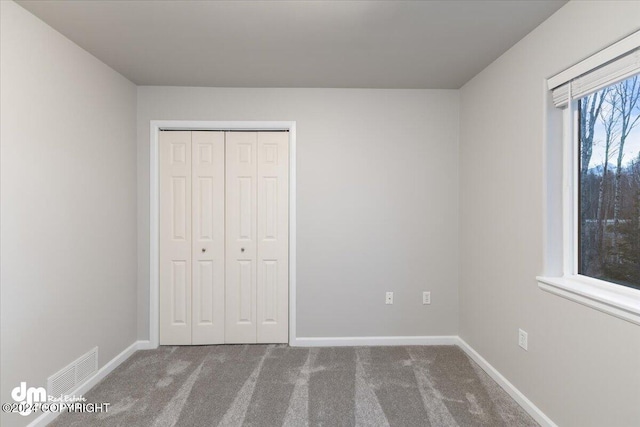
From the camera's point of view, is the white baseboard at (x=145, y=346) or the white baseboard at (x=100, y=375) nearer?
the white baseboard at (x=100, y=375)

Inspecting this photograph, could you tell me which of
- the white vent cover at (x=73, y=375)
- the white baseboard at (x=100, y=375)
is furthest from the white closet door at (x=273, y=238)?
the white vent cover at (x=73, y=375)

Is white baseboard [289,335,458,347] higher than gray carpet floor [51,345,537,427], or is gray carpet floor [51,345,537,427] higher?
white baseboard [289,335,458,347]

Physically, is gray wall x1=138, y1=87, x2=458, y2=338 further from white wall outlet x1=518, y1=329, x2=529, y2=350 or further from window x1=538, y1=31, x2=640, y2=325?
window x1=538, y1=31, x2=640, y2=325

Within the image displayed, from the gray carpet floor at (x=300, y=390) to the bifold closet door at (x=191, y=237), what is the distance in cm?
25

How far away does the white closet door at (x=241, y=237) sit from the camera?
10.4 ft

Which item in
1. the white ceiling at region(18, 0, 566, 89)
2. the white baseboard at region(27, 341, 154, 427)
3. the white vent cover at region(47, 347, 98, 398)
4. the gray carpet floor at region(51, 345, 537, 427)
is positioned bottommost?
the gray carpet floor at region(51, 345, 537, 427)

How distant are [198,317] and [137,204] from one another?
4.05 feet

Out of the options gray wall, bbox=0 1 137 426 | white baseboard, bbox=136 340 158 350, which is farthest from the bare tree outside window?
white baseboard, bbox=136 340 158 350

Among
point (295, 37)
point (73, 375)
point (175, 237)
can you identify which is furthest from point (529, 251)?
point (73, 375)

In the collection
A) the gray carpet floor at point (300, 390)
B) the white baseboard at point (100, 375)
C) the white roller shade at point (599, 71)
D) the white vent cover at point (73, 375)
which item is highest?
the white roller shade at point (599, 71)

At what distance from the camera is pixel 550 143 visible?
201cm

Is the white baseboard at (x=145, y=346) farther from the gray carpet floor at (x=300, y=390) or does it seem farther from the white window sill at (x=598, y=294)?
the white window sill at (x=598, y=294)

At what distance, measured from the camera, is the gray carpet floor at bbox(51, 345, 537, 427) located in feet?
6.78

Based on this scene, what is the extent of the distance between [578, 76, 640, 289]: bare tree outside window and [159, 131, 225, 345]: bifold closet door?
9.26 feet
